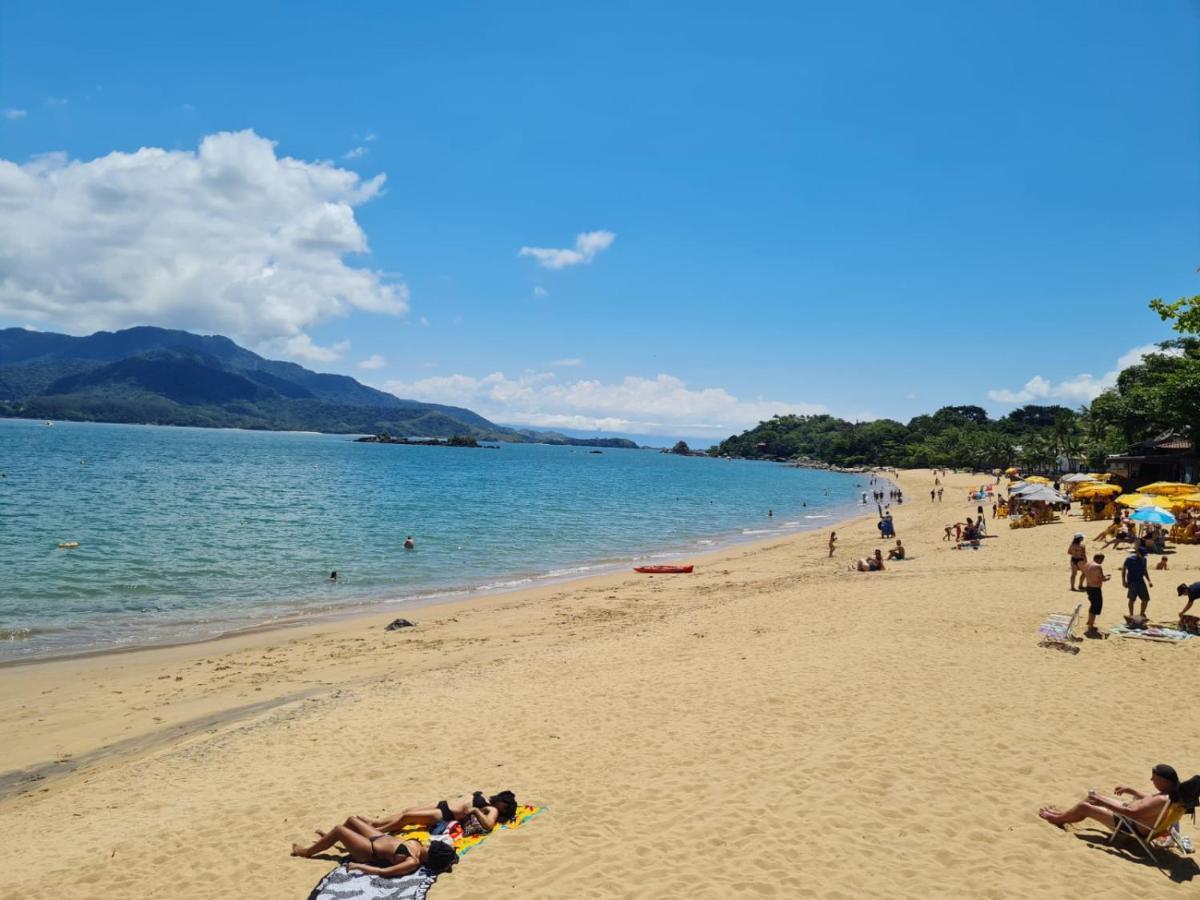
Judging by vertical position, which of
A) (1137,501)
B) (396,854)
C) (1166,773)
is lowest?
(396,854)

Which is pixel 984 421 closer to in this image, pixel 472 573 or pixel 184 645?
pixel 472 573

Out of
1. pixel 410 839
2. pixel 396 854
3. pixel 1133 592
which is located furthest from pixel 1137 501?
pixel 396 854

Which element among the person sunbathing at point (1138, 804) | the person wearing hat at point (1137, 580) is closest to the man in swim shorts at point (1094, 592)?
the person wearing hat at point (1137, 580)

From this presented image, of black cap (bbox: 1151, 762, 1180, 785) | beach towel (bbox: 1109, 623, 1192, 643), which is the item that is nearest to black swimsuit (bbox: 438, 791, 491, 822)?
black cap (bbox: 1151, 762, 1180, 785)

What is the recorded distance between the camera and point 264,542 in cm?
3094

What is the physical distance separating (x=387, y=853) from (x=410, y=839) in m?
0.47

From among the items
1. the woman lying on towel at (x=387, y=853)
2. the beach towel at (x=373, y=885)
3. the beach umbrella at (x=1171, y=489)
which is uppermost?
the beach umbrella at (x=1171, y=489)

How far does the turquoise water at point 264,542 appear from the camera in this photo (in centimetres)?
1931

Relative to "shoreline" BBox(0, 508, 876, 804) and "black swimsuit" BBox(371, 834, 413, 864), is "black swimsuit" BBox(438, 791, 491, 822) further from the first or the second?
"shoreline" BBox(0, 508, 876, 804)

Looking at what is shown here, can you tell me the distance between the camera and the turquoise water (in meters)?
19.3

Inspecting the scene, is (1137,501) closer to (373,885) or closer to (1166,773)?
(1166,773)

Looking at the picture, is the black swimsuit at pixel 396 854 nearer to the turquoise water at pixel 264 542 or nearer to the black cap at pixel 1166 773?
the black cap at pixel 1166 773

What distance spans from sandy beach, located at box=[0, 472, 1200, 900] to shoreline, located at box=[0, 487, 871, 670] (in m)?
0.64

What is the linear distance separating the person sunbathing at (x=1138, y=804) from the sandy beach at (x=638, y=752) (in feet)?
0.84
